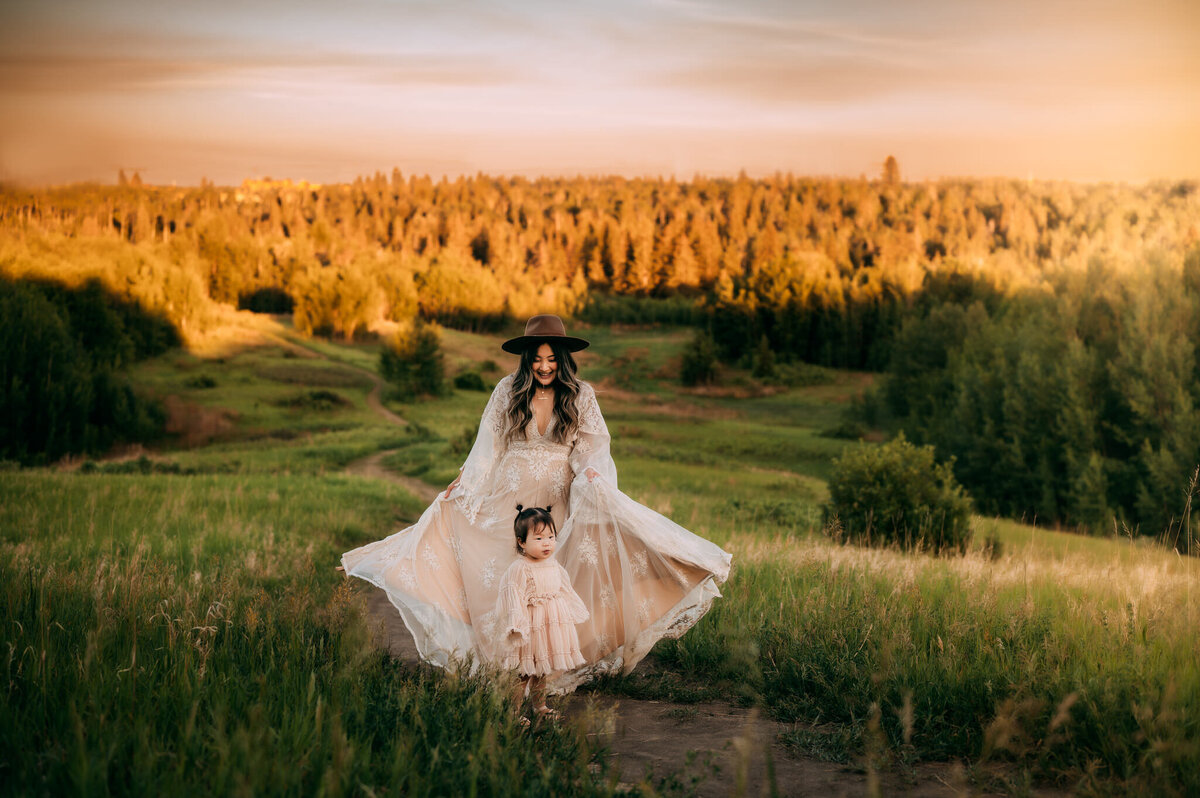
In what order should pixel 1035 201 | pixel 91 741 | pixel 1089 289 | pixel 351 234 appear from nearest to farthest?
pixel 91 741 → pixel 1089 289 → pixel 1035 201 → pixel 351 234

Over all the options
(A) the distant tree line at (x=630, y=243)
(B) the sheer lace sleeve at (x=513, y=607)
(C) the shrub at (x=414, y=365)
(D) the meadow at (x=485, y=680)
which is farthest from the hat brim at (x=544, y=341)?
(C) the shrub at (x=414, y=365)

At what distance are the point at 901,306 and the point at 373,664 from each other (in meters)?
81.6

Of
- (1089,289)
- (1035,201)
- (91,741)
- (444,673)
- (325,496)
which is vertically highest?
(1035,201)

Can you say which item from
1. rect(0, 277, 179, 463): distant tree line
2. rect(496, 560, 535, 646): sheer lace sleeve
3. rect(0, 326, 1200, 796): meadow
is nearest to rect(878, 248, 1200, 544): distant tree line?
rect(0, 326, 1200, 796): meadow

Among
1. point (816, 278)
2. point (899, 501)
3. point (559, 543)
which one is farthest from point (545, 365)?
point (816, 278)

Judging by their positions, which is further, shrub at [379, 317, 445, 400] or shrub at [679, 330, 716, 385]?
shrub at [679, 330, 716, 385]

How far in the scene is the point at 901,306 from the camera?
3125 inches

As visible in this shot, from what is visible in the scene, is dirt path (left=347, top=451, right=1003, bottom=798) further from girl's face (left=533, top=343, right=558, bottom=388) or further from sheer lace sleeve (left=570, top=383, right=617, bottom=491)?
girl's face (left=533, top=343, right=558, bottom=388)

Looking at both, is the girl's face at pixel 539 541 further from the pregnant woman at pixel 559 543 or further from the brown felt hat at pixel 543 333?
the brown felt hat at pixel 543 333

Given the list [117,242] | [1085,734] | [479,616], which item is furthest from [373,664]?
[117,242]

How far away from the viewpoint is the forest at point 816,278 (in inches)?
1194

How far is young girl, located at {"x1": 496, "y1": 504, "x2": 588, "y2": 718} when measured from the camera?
16.0 ft

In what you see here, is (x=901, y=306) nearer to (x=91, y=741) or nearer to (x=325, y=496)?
(x=325, y=496)

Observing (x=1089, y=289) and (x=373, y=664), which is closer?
(x=373, y=664)
